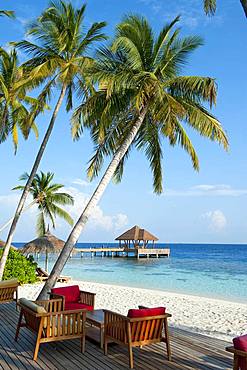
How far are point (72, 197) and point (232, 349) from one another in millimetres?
19184

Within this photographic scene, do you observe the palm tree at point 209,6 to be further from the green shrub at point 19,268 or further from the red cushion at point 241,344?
the green shrub at point 19,268

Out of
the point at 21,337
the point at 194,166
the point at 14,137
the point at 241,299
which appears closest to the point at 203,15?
the point at 194,166

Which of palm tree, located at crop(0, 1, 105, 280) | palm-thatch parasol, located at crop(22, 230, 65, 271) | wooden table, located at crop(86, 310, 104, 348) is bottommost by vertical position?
wooden table, located at crop(86, 310, 104, 348)

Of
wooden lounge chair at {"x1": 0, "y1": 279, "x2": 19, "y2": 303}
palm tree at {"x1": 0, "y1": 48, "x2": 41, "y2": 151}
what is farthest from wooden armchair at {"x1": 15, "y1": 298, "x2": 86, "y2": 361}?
palm tree at {"x1": 0, "y1": 48, "x2": 41, "y2": 151}

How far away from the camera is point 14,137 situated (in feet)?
51.4

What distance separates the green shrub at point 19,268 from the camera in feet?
47.0

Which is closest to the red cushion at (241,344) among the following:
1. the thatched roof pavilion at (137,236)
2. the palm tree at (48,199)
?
the palm tree at (48,199)

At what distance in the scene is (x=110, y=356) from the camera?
5.10 meters

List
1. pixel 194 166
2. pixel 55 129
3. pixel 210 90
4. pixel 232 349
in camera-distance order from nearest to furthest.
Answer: pixel 232 349
pixel 210 90
pixel 194 166
pixel 55 129

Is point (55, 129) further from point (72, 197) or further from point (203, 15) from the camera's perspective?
point (72, 197)

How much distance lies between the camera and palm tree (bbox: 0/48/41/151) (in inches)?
428

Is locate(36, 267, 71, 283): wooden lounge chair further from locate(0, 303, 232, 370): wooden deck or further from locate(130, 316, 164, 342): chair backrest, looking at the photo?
locate(130, 316, 164, 342): chair backrest

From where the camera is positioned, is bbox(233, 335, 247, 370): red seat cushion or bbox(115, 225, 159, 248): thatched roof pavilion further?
bbox(115, 225, 159, 248): thatched roof pavilion

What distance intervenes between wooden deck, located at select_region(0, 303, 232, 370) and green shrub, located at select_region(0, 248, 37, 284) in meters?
8.54
